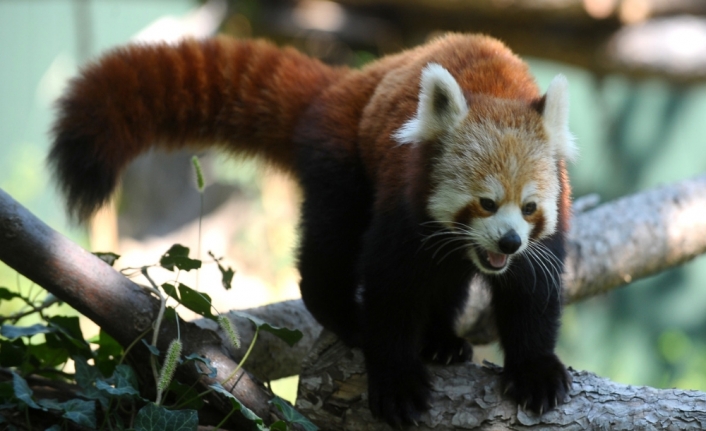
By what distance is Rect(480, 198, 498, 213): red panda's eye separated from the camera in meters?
2.37

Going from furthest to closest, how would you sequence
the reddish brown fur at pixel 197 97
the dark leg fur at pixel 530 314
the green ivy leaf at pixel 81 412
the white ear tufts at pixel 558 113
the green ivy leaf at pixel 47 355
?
the reddish brown fur at pixel 197 97
the green ivy leaf at pixel 47 355
the dark leg fur at pixel 530 314
the white ear tufts at pixel 558 113
the green ivy leaf at pixel 81 412

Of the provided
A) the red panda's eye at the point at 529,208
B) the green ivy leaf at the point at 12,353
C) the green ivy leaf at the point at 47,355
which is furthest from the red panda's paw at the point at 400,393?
the green ivy leaf at the point at 12,353

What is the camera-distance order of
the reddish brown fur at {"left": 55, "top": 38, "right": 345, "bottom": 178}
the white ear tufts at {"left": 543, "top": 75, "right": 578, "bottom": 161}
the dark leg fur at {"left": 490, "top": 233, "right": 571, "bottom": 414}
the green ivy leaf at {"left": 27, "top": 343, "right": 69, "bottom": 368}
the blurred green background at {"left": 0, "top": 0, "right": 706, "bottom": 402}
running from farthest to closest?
the blurred green background at {"left": 0, "top": 0, "right": 706, "bottom": 402} → the reddish brown fur at {"left": 55, "top": 38, "right": 345, "bottom": 178} → the green ivy leaf at {"left": 27, "top": 343, "right": 69, "bottom": 368} → the dark leg fur at {"left": 490, "top": 233, "right": 571, "bottom": 414} → the white ear tufts at {"left": 543, "top": 75, "right": 578, "bottom": 161}

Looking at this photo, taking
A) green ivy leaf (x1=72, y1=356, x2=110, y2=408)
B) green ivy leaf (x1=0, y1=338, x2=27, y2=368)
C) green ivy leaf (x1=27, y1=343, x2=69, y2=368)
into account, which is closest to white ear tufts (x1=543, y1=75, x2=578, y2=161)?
green ivy leaf (x1=72, y1=356, x2=110, y2=408)

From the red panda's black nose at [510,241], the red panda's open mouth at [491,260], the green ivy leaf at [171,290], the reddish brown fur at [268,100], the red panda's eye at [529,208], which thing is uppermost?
the reddish brown fur at [268,100]

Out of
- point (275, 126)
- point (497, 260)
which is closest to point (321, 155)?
point (275, 126)

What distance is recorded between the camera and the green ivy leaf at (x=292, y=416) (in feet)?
7.84

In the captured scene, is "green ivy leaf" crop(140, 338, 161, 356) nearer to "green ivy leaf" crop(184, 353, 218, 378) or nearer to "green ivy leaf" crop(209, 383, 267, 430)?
"green ivy leaf" crop(184, 353, 218, 378)

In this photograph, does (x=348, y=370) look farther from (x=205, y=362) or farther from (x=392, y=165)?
(x=392, y=165)

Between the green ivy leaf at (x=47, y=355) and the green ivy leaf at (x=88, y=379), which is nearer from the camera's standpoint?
the green ivy leaf at (x=88, y=379)

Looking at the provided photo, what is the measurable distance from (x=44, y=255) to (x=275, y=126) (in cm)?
133

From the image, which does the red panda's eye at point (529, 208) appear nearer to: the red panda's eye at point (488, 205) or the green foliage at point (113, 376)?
the red panda's eye at point (488, 205)

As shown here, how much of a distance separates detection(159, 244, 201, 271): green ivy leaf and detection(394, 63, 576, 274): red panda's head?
34.3 inches

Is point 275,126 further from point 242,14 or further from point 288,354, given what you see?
point 242,14
